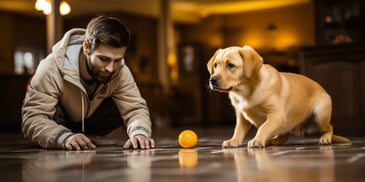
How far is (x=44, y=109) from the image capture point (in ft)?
9.83

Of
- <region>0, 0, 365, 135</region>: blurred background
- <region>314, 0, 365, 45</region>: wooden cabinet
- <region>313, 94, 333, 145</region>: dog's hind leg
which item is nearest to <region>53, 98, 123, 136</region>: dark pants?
<region>313, 94, 333, 145</region>: dog's hind leg

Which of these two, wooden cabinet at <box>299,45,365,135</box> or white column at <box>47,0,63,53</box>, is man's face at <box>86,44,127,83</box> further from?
white column at <box>47,0,63,53</box>

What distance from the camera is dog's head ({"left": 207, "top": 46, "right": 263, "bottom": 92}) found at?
290 cm

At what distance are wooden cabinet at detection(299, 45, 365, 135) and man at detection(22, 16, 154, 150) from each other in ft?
8.57

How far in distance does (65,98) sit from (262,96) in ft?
3.54

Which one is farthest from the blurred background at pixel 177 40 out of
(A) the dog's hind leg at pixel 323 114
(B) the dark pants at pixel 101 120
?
(A) the dog's hind leg at pixel 323 114

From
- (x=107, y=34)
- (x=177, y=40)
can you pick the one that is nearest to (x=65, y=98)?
(x=107, y=34)

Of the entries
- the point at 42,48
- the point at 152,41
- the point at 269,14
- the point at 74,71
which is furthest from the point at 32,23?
the point at 74,71

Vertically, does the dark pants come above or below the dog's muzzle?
below

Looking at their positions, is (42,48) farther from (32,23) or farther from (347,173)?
(347,173)

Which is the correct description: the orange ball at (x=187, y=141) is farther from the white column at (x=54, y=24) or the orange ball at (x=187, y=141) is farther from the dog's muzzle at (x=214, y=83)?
the white column at (x=54, y=24)

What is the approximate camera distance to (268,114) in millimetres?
2988

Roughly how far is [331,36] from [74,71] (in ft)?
14.3

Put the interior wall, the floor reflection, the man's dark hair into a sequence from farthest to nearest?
the interior wall
the man's dark hair
the floor reflection
